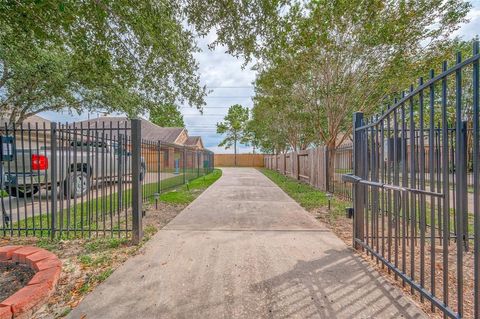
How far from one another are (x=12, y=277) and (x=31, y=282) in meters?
0.68

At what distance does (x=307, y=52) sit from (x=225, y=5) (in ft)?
16.2

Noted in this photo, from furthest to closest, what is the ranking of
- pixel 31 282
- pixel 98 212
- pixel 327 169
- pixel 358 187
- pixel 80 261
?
pixel 327 169 < pixel 98 212 < pixel 358 187 < pixel 80 261 < pixel 31 282

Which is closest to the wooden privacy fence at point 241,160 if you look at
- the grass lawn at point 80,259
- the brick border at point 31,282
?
the grass lawn at point 80,259

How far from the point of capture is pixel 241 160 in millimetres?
39625

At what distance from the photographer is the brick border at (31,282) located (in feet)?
7.22

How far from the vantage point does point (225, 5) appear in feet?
15.7

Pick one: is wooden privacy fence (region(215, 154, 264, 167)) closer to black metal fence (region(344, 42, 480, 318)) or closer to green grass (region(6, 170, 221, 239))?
green grass (region(6, 170, 221, 239))

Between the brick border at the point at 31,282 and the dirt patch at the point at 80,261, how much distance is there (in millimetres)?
84

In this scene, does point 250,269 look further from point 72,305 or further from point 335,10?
point 335,10

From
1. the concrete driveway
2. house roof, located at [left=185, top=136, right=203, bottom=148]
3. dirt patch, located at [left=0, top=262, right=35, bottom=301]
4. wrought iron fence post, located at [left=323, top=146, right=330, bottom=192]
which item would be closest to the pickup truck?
dirt patch, located at [left=0, top=262, right=35, bottom=301]

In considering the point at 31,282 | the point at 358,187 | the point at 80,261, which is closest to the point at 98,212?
the point at 80,261

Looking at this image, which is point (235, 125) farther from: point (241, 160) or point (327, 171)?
point (327, 171)

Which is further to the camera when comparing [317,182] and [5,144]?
[317,182]

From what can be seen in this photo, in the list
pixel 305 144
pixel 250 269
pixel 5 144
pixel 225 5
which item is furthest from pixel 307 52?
pixel 305 144
